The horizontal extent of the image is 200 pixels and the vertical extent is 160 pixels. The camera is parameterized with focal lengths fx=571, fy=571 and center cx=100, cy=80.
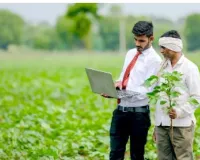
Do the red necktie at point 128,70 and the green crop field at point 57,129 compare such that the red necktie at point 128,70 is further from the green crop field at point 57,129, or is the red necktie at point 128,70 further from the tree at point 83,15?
the tree at point 83,15

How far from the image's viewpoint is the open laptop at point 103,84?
18.9 feet

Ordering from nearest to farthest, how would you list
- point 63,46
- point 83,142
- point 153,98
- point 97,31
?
1. point 153,98
2. point 83,142
3. point 97,31
4. point 63,46

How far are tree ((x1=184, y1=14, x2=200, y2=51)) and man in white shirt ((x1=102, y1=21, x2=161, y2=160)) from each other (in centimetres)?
8034

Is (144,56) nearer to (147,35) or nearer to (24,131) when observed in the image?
(147,35)

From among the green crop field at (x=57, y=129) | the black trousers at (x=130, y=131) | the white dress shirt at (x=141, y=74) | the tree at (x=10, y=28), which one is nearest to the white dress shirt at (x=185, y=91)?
the white dress shirt at (x=141, y=74)

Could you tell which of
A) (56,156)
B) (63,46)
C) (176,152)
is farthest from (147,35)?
(63,46)

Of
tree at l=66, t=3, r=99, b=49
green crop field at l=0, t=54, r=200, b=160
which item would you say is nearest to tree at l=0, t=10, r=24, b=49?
tree at l=66, t=3, r=99, b=49

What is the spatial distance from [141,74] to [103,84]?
0.41 m

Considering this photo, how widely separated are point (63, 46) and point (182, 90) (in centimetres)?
11415

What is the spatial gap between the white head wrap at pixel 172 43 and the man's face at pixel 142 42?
44 centimetres

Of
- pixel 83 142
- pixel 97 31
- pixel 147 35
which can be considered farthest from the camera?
pixel 97 31

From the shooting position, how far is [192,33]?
285 feet

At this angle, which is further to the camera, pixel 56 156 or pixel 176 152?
pixel 56 156

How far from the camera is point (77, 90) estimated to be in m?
17.1
